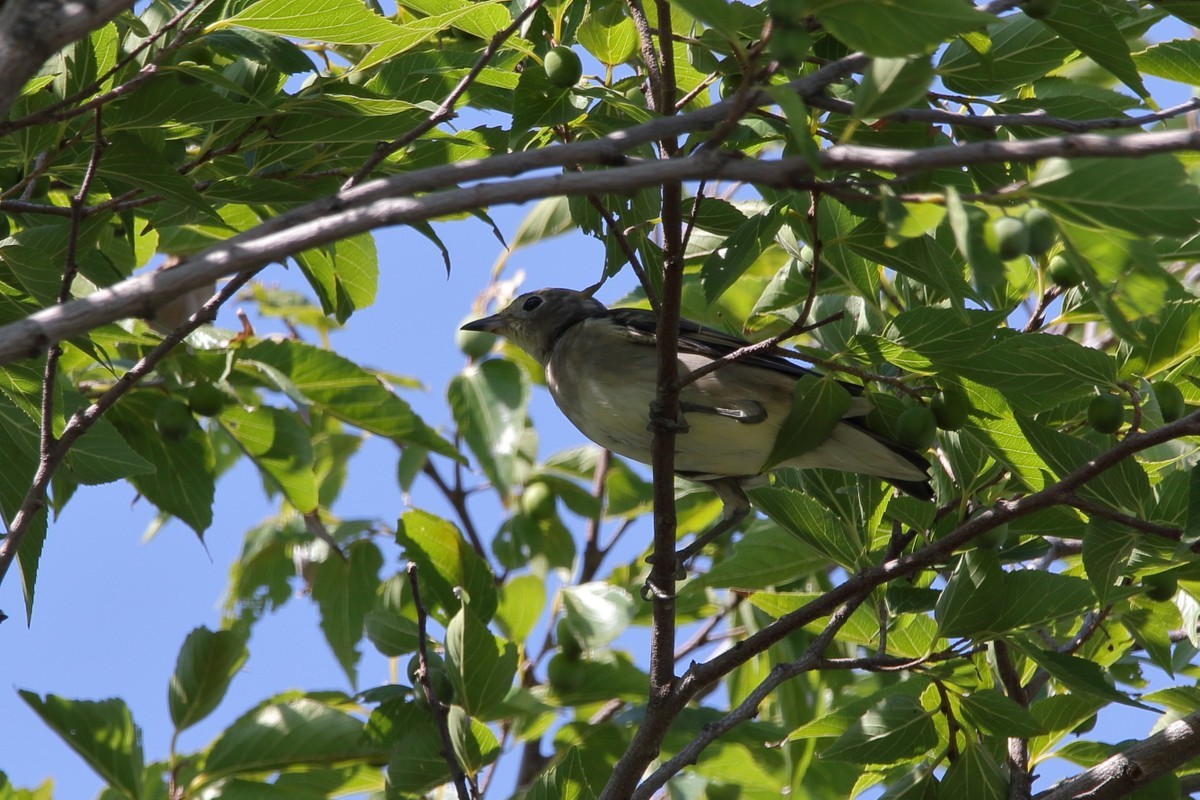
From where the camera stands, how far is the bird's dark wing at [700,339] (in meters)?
6.14

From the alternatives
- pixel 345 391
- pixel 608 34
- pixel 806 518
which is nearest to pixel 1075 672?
pixel 806 518

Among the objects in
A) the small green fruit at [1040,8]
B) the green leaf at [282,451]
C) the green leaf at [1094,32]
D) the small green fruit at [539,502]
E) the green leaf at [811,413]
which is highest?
the green leaf at [282,451]

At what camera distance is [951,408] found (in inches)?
166

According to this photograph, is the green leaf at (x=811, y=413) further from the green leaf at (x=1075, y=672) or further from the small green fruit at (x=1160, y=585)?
the small green fruit at (x=1160, y=585)

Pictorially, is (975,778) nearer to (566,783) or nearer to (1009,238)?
(566,783)

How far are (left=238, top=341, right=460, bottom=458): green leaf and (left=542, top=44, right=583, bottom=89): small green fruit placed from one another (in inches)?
91.5

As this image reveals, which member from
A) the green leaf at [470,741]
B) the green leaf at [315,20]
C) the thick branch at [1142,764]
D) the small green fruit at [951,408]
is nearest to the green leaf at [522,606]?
the green leaf at [470,741]

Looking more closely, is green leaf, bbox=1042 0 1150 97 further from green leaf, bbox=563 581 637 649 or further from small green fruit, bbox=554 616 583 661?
small green fruit, bbox=554 616 583 661

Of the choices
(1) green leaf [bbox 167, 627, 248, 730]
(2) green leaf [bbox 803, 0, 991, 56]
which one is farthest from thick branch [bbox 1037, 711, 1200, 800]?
(1) green leaf [bbox 167, 627, 248, 730]

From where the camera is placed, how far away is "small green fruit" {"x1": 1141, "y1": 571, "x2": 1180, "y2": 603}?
438 cm

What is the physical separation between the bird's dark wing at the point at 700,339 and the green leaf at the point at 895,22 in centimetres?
320

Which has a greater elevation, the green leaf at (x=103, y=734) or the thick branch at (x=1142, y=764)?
the green leaf at (x=103, y=734)

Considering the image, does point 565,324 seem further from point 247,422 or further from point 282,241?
point 282,241

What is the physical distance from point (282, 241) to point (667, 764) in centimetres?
251
